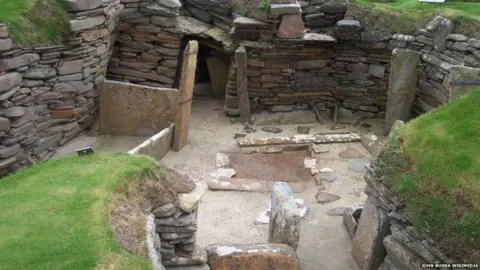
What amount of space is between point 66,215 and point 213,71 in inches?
308

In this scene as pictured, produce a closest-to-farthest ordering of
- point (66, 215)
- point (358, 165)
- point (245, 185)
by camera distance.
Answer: point (66, 215) < point (245, 185) < point (358, 165)

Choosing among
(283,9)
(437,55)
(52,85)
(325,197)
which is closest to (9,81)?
(52,85)

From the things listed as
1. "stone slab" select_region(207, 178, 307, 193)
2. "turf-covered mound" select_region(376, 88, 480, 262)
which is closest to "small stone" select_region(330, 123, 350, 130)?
"stone slab" select_region(207, 178, 307, 193)

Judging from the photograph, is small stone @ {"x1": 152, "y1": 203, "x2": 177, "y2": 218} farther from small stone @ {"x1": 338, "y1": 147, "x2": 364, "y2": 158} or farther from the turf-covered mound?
→ small stone @ {"x1": 338, "y1": 147, "x2": 364, "y2": 158}

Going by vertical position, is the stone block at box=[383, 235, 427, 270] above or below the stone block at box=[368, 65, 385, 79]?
below

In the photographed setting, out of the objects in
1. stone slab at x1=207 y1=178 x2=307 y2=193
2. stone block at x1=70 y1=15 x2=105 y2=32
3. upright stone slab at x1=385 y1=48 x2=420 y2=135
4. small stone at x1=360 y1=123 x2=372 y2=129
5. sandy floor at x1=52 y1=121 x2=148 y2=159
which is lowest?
stone slab at x1=207 y1=178 x2=307 y2=193

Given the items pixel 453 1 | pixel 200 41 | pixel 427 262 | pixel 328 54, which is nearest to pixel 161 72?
pixel 200 41

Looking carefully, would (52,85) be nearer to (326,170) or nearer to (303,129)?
(326,170)

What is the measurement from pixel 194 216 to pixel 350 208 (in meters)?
→ 2.97

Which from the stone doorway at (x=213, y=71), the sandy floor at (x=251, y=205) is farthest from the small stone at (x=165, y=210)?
the stone doorway at (x=213, y=71)

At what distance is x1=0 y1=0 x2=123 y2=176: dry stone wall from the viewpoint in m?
7.38

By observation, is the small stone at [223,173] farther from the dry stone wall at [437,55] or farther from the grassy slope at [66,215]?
the dry stone wall at [437,55]

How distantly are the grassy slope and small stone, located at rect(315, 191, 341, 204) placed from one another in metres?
3.48

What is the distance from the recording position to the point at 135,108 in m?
9.15
